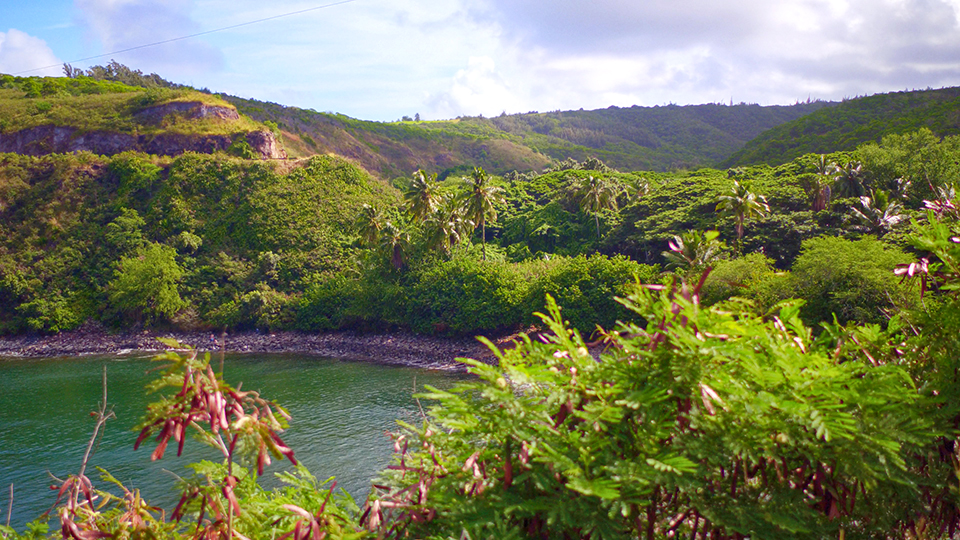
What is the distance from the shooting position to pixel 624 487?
2.66 metres

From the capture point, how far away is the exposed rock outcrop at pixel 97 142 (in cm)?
6275

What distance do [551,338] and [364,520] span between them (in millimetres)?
1622

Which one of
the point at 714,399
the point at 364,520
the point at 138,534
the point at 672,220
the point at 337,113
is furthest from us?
the point at 337,113

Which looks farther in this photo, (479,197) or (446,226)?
(446,226)

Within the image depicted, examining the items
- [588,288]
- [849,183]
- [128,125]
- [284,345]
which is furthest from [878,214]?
[128,125]

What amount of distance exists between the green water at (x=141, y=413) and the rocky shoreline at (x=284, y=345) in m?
2.01

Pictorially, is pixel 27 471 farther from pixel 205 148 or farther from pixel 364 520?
pixel 205 148

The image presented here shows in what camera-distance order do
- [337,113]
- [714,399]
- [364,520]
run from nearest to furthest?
[714,399] < [364,520] < [337,113]

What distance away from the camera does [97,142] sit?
6322 centimetres

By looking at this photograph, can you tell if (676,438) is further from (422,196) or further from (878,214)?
(422,196)

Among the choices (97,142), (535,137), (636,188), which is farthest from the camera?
(535,137)

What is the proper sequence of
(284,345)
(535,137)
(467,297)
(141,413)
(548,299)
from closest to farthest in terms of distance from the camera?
(548,299) < (141,413) < (467,297) < (284,345) < (535,137)

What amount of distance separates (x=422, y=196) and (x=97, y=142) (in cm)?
→ 4410

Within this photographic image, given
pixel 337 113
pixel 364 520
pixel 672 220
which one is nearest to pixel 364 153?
pixel 337 113
